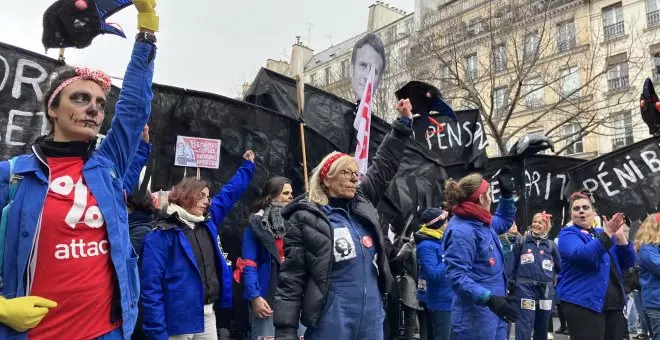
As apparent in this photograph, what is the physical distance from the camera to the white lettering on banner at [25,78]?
14.2 feet

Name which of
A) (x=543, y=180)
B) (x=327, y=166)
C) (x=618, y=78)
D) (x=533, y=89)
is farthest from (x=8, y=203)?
(x=618, y=78)

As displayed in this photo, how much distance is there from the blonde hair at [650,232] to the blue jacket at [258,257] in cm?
408

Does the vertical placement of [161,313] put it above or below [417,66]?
below

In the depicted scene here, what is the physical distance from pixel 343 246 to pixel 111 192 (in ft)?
4.09

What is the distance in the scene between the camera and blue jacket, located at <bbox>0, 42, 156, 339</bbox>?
76.8 inches

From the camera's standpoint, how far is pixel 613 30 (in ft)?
87.1

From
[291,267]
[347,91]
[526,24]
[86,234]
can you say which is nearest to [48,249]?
[86,234]

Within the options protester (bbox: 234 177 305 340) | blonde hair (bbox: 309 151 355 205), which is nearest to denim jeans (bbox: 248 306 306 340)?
protester (bbox: 234 177 305 340)

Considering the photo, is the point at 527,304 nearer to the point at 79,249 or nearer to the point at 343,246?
the point at 343,246

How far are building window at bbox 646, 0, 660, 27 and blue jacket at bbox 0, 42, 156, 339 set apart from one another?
→ 93.2 feet

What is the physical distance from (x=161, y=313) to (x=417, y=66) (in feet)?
51.1

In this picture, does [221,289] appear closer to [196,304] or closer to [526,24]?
[196,304]

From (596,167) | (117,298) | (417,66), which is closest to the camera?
(117,298)

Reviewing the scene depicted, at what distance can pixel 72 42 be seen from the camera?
161 inches
